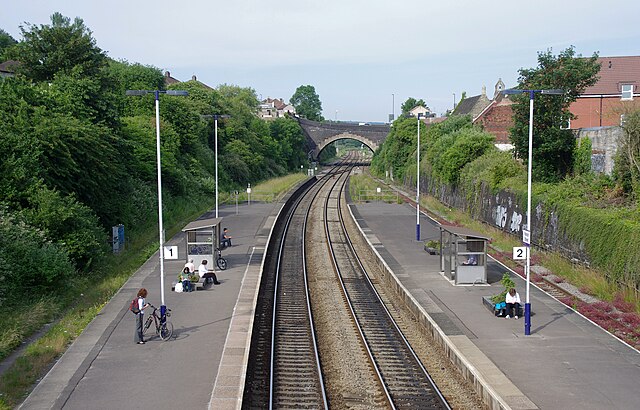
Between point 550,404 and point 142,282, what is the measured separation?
16.2 meters

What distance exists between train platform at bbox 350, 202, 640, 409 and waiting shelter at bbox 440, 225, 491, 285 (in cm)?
40

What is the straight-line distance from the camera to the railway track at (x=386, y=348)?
13.7 metres

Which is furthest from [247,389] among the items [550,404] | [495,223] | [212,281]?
[495,223]

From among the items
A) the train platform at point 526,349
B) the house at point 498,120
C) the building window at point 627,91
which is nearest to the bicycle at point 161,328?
the train platform at point 526,349

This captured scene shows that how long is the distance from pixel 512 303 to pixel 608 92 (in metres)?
A: 32.2

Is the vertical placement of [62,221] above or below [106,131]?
below

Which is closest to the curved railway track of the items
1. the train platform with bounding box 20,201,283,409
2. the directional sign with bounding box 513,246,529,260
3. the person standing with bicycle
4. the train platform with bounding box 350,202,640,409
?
the train platform with bounding box 20,201,283,409

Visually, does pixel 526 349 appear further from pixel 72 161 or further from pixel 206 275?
pixel 72 161

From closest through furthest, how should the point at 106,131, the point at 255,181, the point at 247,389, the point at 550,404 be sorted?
the point at 550,404, the point at 247,389, the point at 106,131, the point at 255,181

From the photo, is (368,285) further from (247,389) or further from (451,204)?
(451,204)

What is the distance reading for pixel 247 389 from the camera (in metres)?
14.1

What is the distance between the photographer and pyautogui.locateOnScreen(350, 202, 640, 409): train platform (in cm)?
1268

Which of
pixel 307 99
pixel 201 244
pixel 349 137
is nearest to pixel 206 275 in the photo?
pixel 201 244

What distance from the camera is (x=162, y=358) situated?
50.2 feet
